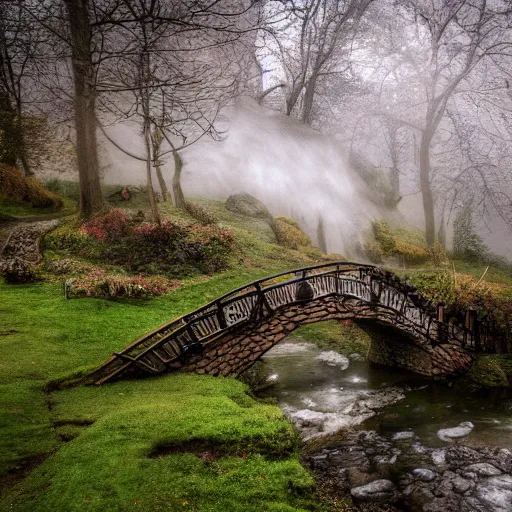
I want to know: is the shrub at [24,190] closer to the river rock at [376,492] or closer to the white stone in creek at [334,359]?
the white stone in creek at [334,359]

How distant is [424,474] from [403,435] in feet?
3.41

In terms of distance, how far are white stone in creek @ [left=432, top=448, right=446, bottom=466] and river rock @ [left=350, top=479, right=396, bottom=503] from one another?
0.76 m

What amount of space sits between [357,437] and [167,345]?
9.29 ft

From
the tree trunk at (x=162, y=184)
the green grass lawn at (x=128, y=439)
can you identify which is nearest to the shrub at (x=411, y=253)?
the tree trunk at (x=162, y=184)

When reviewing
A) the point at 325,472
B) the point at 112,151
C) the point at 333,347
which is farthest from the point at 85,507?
the point at 112,151

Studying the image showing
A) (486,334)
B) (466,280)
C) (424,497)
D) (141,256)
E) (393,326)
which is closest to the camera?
(424,497)

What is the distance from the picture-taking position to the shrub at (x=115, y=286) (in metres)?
7.55

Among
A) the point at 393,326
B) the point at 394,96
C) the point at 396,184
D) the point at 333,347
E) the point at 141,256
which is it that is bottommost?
the point at 333,347

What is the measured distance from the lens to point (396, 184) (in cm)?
1552

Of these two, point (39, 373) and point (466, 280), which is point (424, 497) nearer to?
point (39, 373)

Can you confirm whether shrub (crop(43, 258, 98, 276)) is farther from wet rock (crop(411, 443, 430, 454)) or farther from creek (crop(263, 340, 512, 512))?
wet rock (crop(411, 443, 430, 454))

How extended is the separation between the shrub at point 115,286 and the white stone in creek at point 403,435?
525cm

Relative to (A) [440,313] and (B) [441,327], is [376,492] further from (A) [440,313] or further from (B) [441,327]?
(A) [440,313]

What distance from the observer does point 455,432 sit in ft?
17.5
